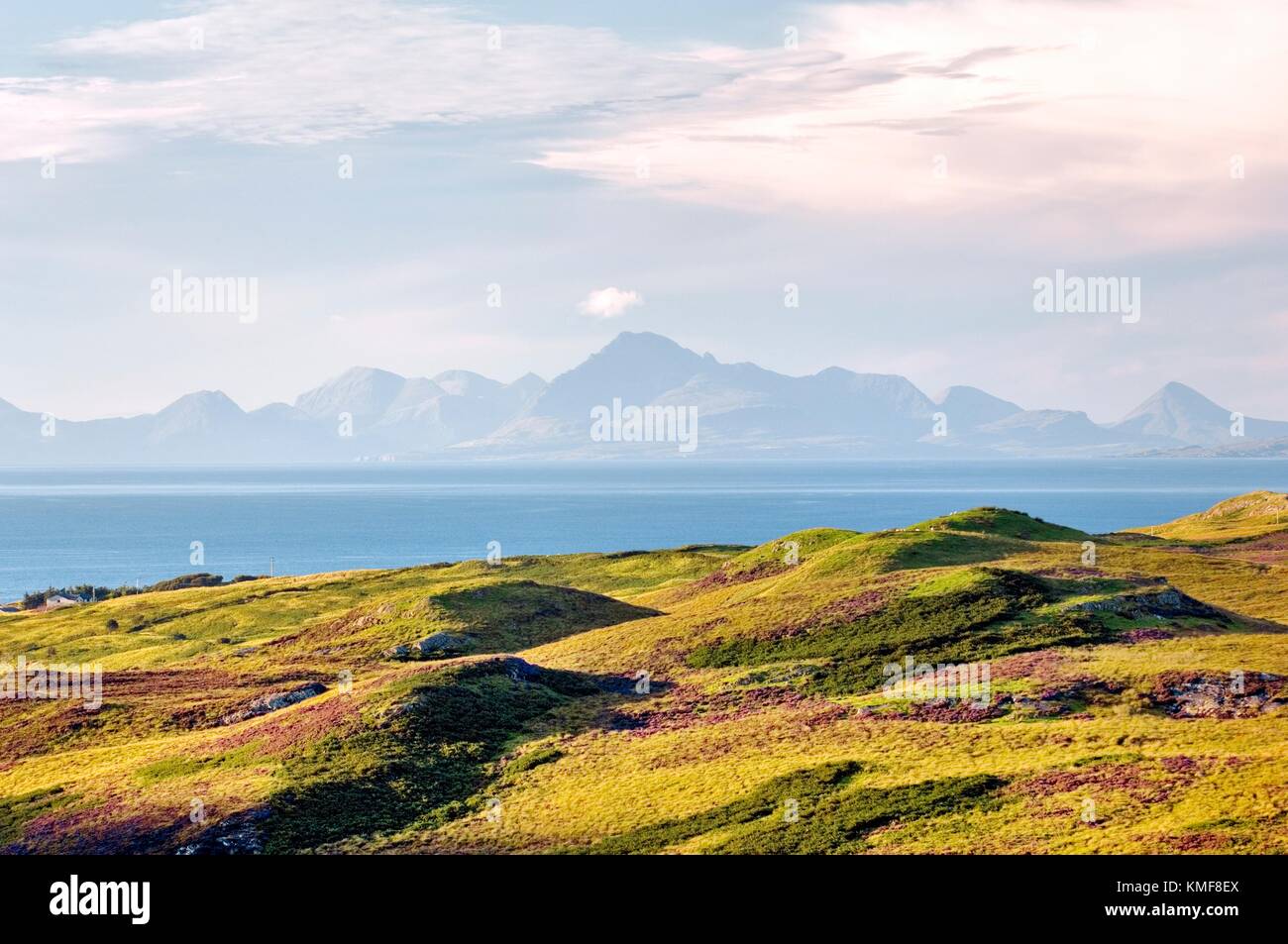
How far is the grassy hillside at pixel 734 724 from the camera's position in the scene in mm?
45156

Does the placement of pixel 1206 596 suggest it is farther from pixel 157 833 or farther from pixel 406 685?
pixel 157 833

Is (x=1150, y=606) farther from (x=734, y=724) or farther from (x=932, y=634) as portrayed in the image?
(x=734, y=724)

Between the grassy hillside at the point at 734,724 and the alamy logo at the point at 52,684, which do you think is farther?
the alamy logo at the point at 52,684

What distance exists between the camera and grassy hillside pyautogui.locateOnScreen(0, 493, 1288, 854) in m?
45.2
